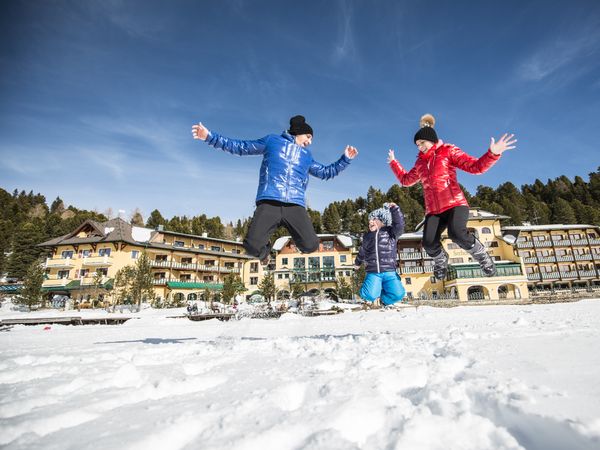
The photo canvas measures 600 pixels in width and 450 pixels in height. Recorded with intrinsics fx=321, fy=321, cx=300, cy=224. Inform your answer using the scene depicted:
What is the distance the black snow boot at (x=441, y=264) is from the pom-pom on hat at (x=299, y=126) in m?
2.76

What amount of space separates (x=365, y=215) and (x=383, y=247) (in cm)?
6466

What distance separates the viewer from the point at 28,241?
187ft

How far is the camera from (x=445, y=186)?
4527 mm

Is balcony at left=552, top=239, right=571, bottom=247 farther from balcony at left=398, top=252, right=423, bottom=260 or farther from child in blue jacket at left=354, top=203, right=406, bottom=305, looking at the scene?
child in blue jacket at left=354, top=203, right=406, bottom=305

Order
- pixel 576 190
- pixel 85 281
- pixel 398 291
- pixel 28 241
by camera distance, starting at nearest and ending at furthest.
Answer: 1. pixel 398 291
2. pixel 85 281
3. pixel 28 241
4. pixel 576 190

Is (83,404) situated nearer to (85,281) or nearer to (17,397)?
(17,397)

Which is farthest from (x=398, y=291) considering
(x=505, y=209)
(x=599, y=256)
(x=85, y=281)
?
(x=505, y=209)

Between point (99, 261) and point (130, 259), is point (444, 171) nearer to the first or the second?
point (130, 259)

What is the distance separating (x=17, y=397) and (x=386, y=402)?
2290 millimetres

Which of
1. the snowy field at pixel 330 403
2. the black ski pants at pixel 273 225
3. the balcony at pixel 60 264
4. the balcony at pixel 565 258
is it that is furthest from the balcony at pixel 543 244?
the balcony at pixel 60 264

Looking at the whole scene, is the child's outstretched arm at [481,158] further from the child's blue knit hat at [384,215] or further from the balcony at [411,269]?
the balcony at [411,269]

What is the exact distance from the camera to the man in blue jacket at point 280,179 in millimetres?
4227

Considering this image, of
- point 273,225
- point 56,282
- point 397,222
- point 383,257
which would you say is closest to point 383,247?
point 383,257

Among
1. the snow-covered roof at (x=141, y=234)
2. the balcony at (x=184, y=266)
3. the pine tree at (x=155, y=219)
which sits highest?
the pine tree at (x=155, y=219)
